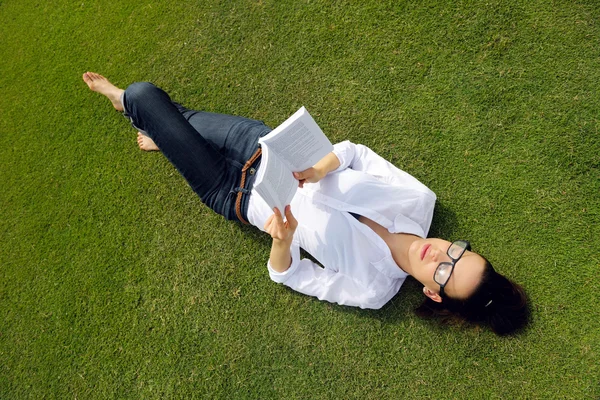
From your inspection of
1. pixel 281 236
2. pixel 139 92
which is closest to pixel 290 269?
pixel 281 236

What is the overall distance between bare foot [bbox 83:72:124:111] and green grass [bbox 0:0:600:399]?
0.86 feet

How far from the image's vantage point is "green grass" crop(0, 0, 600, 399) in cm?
317

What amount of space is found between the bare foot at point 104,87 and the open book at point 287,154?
6.95ft

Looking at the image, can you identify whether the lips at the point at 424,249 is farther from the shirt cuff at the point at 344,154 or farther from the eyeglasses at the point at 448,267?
the shirt cuff at the point at 344,154

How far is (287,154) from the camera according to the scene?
7.86 ft

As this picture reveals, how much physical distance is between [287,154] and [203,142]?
100cm

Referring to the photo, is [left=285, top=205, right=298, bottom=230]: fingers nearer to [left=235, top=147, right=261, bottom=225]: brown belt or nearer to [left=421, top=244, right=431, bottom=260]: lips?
[left=235, top=147, right=261, bottom=225]: brown belt

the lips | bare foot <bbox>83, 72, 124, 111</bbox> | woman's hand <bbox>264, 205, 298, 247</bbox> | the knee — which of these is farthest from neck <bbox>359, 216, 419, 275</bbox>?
bare foot <bbox>83, 72, 124, 111</bbox>

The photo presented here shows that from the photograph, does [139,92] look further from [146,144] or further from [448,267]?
[448,267]

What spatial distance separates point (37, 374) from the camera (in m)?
3.63

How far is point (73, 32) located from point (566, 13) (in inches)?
202

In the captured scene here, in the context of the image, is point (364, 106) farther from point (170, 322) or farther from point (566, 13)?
point (170, 322)

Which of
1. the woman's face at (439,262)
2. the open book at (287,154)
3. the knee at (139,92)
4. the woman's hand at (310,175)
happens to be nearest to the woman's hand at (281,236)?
the open book at (287,154)

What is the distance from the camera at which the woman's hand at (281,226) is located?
247 centimetres
